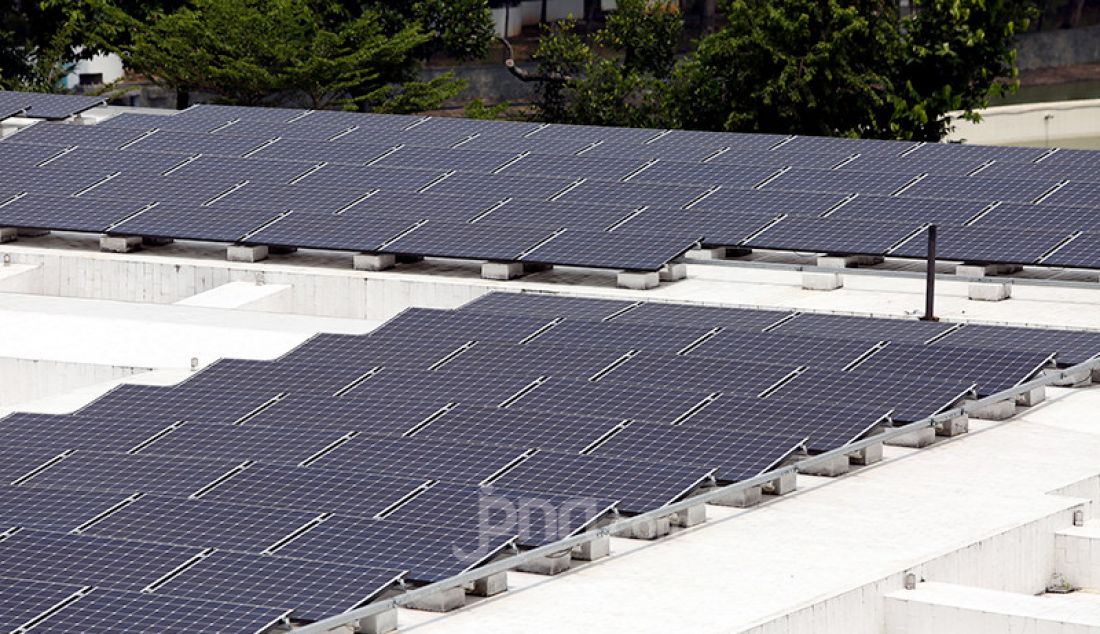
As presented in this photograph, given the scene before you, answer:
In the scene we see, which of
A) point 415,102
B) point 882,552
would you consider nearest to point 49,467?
point 882,552

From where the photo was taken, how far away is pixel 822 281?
46.3m

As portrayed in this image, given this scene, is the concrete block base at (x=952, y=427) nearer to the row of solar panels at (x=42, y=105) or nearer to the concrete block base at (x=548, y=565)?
the concrete block base at (x=548, y=565)

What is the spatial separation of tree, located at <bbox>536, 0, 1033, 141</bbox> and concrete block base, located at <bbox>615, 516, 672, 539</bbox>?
38584 mm

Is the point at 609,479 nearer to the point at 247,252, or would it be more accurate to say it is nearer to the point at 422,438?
the point at 422,438

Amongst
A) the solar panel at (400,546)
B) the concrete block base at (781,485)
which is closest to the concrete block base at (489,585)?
the solar panel at (400,546)

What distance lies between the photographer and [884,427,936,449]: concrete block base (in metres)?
36.1

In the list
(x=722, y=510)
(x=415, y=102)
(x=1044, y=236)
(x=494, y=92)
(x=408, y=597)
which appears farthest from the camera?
(x=494, y=92)

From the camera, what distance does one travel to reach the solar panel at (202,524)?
3044 centimetres

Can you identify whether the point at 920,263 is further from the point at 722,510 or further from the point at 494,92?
the point at 494,92

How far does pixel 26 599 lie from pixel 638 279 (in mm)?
20042

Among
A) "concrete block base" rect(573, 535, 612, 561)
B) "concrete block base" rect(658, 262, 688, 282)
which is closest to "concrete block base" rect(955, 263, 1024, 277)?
"concrete block base" rect(658, 262, 688, 282)

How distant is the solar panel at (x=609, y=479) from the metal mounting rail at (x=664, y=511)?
10.0 inches

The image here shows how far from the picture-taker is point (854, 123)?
7225 centimetres

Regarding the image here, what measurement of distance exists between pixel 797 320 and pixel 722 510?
30.3ft
